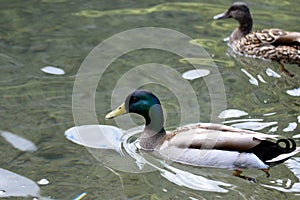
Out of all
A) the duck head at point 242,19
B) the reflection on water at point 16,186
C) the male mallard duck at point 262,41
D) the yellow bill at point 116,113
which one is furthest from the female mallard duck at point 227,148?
the duck head at point 242,19

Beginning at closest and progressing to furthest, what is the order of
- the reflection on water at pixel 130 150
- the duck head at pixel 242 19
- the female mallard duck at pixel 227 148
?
the reflection on water at pixel 130 150 → the female mallard duck at pixel 227 148 → the duck head at pixel 242 19

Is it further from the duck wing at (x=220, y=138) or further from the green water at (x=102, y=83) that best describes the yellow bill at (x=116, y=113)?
the duck wing at (x=220, y=138)

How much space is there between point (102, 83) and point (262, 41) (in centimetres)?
274

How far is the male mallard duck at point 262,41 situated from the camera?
9633 millimetres

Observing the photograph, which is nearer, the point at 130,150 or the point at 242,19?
the point at 130,150

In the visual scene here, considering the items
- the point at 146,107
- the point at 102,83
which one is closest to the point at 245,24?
the point at 102,83

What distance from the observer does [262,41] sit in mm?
10047

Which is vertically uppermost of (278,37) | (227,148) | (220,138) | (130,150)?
(278,37)

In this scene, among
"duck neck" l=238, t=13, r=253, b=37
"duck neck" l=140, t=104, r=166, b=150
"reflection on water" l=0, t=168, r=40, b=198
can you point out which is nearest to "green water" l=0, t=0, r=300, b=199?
"reflection on water" l=0, t=168, r=40, b=198

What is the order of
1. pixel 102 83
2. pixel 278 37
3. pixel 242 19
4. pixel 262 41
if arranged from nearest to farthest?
1. pixel 102 83
2. pixel 278 37
3. pixel 262 41
4. pixel 242 19

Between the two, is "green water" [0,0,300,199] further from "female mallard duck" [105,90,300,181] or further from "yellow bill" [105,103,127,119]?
"yellow bill" [105,103,127,119]

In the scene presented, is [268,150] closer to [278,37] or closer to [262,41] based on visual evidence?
[278,37]

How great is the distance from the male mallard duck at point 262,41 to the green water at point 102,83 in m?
0.16

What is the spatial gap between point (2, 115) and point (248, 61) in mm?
4055
